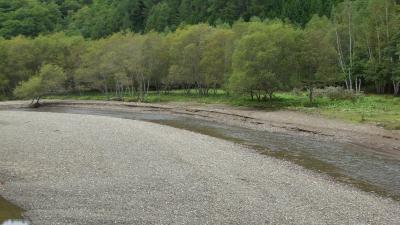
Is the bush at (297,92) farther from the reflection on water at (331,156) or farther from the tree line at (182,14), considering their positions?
the tree line at (182,14)

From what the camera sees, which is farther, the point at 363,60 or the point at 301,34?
the point at 363,60

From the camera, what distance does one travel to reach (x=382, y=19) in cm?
7456

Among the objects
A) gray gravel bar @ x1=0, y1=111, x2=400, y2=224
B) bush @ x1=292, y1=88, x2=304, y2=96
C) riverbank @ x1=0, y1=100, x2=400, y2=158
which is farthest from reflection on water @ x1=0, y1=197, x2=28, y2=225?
bush @ x1=292, y1=88, x2=304, y2=96

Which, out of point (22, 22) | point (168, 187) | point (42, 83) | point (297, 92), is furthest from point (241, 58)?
point (22, 22)

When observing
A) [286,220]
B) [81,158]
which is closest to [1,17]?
[81,158]

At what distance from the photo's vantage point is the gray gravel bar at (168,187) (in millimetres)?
20031

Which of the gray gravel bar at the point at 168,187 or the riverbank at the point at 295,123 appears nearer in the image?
the gray gravel bar at the point at 168,187

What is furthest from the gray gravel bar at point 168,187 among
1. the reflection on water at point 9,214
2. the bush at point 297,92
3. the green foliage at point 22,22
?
the green foliage at point 22,22

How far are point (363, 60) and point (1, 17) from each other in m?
159

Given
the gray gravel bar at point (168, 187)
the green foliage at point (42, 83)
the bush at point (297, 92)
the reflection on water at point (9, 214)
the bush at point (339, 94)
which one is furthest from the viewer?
the green foliage at point (42, 83)

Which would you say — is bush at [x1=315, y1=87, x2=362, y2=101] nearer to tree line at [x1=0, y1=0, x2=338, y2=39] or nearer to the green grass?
the green grass

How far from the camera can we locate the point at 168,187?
24391mm

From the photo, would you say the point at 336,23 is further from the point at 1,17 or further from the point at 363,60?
the point at 1,17

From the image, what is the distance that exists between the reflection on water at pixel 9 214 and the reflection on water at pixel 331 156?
1816 cm
